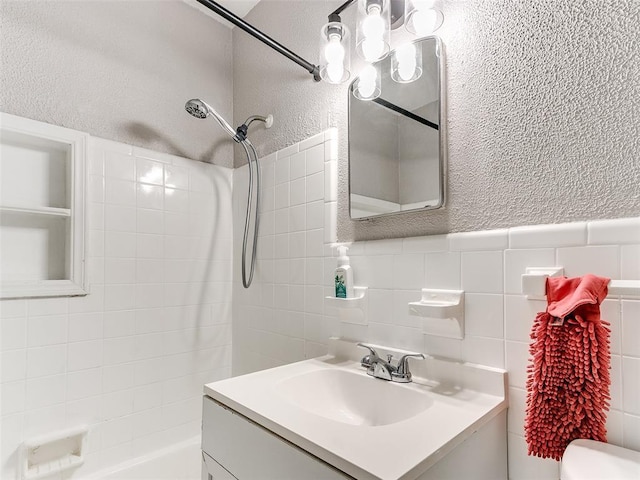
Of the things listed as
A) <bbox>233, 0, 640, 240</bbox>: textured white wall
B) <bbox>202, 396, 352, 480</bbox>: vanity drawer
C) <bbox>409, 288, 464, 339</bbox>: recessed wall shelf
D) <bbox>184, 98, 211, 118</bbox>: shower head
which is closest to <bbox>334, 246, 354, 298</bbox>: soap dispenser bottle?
Answer: <bbox>233, 0, 640, 240</bbox>: textured white wall

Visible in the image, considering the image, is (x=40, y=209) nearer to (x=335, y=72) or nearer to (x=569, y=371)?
(x=335, y=72)

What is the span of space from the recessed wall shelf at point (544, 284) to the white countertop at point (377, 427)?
0.25 metres

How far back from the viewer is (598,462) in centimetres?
65

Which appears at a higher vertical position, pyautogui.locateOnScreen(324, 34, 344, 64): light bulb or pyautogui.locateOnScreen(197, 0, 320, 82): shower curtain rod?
pyautogui.locateOnScreen(197, 0, 320, 82): shower curtain rod

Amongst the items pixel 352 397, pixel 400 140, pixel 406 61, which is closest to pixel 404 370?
pixel 352 397

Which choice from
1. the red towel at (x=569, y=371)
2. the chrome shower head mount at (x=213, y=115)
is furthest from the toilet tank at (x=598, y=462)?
the chrome shower head mount at (x=213, y=115)

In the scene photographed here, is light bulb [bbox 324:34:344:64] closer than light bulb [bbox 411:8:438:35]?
No

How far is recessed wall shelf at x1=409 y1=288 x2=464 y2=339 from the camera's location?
3.08 feet

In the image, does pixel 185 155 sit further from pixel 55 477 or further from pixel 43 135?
pixel 55 477

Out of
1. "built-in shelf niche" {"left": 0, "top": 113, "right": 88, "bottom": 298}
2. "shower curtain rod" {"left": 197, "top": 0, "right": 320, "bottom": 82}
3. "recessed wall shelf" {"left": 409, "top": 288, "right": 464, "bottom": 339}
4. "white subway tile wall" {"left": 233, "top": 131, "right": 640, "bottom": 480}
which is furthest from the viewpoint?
"built-in shelf niche" {"left": 0, "top": 113, "right": 88, "bottom": 298}

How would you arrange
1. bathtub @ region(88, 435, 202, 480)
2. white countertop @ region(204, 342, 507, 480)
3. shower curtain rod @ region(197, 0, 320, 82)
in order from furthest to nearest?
1. bathtub @ region(88, 435, 202, 480)
2. shower curtain rod @ region(197, 0, 320, 82)
3. white countertop @ region(204, 342, 507, 480)

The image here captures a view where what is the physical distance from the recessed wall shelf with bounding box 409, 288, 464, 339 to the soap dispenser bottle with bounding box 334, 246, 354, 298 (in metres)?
0.26

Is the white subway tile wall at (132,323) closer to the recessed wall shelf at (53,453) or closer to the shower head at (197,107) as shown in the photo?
the recessed wall shelf at (53,453)

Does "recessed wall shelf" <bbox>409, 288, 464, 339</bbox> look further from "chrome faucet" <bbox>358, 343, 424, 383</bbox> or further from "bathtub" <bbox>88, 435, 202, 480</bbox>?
"bathtub" <bbox>88, 435, 202, 480</bbox>
